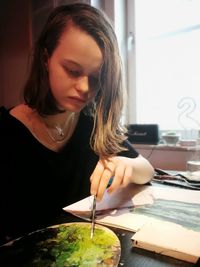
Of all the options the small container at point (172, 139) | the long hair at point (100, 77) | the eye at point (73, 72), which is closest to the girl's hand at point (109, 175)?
the long hair at point (100, 77)

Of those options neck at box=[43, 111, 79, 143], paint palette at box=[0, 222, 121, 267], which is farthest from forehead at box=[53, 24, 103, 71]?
paint palette at box=[0, 222, 121, 267]

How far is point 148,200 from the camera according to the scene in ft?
1.83

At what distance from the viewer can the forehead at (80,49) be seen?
1.89ft

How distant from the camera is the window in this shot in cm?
147

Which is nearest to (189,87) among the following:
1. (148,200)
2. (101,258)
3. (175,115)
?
(175,115)

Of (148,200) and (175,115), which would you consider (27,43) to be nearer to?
(175,115)

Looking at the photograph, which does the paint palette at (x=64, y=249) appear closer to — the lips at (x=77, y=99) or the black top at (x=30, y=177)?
the black top at (x=30, y=177)

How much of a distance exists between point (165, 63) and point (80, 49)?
3.64ft

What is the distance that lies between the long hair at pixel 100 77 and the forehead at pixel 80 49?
0.06 feet

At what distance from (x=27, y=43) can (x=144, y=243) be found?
5.23ft

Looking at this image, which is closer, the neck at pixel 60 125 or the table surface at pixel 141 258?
the table surface at pixel 141 258

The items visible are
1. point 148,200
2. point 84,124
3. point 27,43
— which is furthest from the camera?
point 27,43

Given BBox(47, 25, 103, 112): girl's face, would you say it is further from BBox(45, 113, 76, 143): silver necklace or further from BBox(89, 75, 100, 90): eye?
BBox(45, 113, 76, 143): silver necklace

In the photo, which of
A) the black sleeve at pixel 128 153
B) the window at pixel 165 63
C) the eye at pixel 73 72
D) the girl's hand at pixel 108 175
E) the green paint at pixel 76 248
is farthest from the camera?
the window at pixel 165 63
